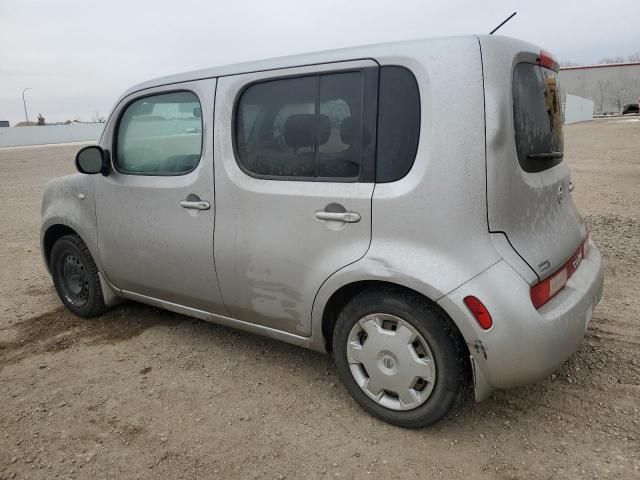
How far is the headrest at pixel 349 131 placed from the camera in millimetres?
2518

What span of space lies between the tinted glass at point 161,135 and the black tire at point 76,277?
89 cm

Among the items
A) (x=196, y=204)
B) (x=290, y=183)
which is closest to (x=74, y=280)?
(x=196, y=204)

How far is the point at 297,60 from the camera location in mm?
2723

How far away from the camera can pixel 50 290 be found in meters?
4.95

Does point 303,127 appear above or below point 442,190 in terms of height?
above

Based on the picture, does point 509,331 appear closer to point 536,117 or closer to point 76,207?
point 536,117

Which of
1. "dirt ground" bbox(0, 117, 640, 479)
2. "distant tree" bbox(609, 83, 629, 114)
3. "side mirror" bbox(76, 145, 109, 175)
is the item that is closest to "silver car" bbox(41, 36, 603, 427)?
"dirt ground" bbox(0, 117, 640, 479)

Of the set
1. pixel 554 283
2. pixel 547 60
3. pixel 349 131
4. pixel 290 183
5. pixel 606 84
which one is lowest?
pixel 554 283

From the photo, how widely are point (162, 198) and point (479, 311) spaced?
210cm

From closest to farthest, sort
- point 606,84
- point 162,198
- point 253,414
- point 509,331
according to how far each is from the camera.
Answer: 1. point 509,331
2. point 253,414
3. point 162,198
4. point 606,84

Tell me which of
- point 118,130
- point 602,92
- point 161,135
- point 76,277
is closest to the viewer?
point 161,135

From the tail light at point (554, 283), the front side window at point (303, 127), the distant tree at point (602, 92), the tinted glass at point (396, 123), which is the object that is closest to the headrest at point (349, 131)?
the front side window at point (303, 127)

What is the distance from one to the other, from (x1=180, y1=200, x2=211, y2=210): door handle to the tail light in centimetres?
186

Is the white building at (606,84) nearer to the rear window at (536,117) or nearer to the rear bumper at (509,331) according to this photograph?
the rear window at (536,117)
